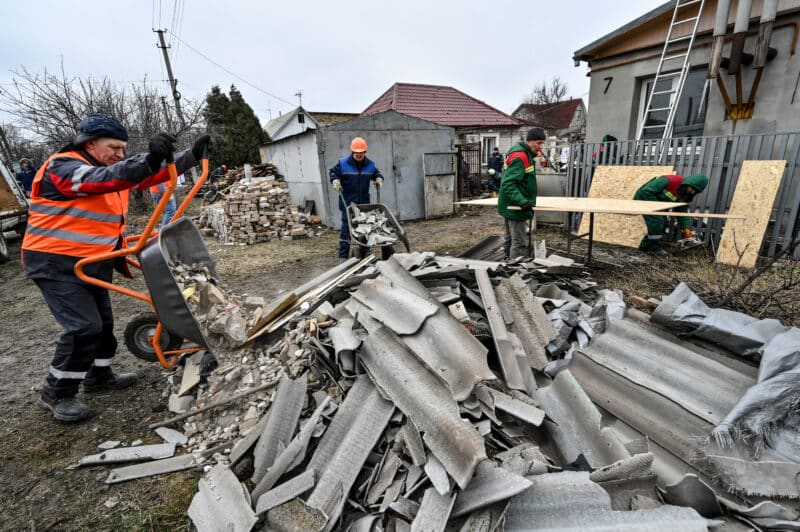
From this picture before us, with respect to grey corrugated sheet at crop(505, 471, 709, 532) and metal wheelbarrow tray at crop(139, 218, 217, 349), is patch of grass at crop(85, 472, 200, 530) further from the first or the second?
grey corrugated sheet at crop(505, 471, 709, 532)

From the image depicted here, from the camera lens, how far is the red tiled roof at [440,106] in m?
16.9

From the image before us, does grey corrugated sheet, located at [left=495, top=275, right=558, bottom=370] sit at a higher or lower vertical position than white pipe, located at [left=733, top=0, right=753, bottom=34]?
lower

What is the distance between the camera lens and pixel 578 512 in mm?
1593

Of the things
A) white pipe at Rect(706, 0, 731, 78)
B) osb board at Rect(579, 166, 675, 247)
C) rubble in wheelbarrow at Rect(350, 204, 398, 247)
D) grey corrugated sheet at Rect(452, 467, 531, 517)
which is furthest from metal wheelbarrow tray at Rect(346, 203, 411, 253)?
white pipe at Rect(706, 0, 731, 78)

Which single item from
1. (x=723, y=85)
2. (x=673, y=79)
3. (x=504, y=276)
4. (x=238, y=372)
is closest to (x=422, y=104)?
(x=673, y=79)

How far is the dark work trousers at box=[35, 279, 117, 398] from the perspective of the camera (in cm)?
270

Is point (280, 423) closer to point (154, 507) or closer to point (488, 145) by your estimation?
point (154, 507)

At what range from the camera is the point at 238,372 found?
3.08 metres

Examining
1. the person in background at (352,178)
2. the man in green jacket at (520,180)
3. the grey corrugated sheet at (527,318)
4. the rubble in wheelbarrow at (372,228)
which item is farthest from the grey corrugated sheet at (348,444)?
the person in background at (352,178)

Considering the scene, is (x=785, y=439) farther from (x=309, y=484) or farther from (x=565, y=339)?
(x=309, y=484)

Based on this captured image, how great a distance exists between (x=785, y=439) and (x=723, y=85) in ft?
27.3

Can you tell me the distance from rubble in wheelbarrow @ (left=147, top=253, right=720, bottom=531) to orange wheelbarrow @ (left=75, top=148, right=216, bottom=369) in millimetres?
557

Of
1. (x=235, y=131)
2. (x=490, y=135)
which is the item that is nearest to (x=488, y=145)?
(x=490, y=135)

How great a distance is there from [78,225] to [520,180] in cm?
474
